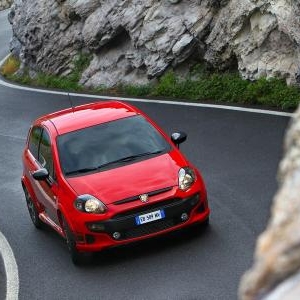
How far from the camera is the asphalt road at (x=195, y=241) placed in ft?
28.5

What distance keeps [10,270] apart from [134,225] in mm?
2026

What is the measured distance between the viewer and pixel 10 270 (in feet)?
33.4

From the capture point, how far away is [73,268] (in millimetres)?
9859

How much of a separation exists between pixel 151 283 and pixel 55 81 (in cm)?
1828

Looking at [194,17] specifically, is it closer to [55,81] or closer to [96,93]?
[96,93]

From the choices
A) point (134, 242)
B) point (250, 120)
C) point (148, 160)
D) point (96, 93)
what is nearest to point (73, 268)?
point (134, 242)

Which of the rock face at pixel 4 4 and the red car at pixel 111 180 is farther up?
the red car at pixel 111 180

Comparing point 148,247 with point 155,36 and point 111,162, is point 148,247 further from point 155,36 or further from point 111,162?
point 155,36

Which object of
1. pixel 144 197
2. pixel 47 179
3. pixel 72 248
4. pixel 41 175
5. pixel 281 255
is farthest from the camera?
pixel 47 179

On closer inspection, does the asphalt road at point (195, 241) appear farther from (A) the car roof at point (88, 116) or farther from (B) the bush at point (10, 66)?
(B) the bush at point (10, 66)

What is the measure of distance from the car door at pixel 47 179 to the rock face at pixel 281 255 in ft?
24.7

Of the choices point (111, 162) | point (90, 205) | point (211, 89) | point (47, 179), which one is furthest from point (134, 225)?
point (211, 89)

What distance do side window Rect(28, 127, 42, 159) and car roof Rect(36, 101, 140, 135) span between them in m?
0.25

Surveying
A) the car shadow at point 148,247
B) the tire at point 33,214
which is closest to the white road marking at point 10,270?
the tire at point 33,214
